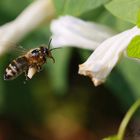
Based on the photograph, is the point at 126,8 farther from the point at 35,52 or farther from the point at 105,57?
the point at 35,52

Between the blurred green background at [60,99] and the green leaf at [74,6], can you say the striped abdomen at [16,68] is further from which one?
the blurred green background at [60,99]

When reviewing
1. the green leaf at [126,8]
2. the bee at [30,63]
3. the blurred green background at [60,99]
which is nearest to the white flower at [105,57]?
the green leaf at [126,8]

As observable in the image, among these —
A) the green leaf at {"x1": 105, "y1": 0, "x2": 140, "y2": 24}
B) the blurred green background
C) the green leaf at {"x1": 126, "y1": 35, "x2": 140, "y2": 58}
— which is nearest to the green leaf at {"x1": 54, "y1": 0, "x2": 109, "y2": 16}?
the green leaf at {"x1": 105, "y1": 0, "x2": 140, "y2": 24}

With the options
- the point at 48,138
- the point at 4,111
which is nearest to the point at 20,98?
the point at 4,111

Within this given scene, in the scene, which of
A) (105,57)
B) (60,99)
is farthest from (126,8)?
(60,99)

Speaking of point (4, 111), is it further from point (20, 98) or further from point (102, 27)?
point (102, 27)

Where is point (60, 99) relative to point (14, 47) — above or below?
below
